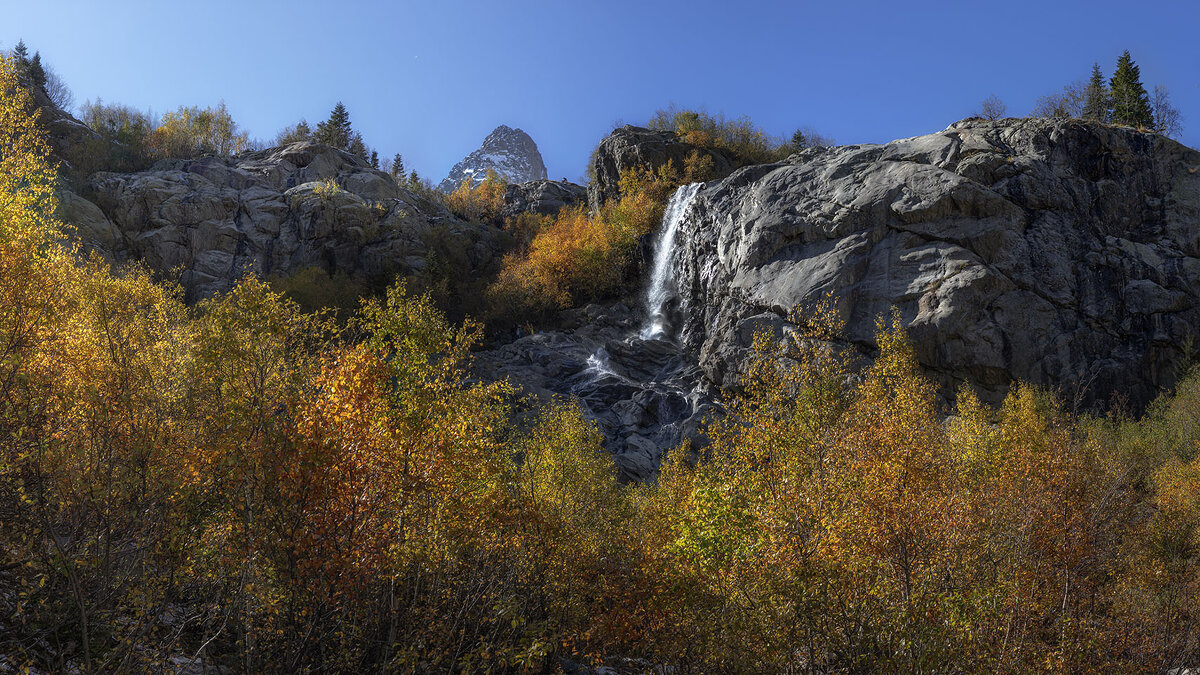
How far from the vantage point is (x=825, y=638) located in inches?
453

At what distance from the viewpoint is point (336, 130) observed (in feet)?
307

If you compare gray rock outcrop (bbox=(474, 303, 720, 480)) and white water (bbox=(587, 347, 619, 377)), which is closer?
gray rock outcrop (bbox=(474, 303, 720, 480))

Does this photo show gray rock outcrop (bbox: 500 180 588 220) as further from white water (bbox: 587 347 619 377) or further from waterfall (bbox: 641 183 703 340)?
white water (bbox: 587 347 619 377)

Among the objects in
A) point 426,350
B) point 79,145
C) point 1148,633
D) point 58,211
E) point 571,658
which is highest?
point 79,145

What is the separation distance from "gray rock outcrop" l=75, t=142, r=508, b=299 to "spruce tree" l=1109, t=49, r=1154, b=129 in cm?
6612

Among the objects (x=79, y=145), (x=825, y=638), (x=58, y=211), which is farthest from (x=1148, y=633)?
(x=79, y=145)

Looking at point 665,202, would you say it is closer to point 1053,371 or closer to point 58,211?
A: point 1053,371

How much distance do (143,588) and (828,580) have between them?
526 inches

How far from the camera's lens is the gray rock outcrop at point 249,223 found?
60469 millimetres

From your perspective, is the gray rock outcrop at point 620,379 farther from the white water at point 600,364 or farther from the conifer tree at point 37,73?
the conifer tree at point 37,73

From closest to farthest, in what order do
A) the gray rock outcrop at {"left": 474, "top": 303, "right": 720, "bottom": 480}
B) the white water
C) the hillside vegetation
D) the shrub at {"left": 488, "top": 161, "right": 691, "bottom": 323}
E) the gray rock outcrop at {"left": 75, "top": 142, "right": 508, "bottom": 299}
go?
1. the hillside vegetation
2. the gray rock outcrop at {"left": 474, "top": 303, "right": 720, "bottom": 480}
3. the white water
4. the gray rock outcrop at {"left": 75, "top": 142, "right": 508, "bottom": 299}
5. the shrub at {"left": 488, "top": 161, "right": 691, "bottom": 323}

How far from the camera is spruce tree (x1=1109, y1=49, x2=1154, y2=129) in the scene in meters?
60.2

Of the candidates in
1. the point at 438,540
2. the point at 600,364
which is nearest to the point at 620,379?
the point at 600,364

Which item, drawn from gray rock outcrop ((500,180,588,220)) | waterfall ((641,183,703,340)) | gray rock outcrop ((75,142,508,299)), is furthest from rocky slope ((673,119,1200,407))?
gray rock outcrop ((500,180,588,220))
